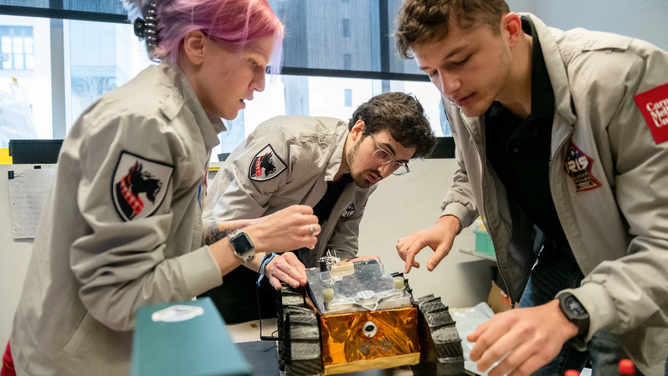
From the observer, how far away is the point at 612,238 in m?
0.96

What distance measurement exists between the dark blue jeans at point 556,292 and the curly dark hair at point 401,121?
657mm

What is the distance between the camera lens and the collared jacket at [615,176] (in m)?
0.79

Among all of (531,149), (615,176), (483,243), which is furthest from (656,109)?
(483,243)

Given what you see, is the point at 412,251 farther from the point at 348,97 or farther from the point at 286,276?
the point at 348,97

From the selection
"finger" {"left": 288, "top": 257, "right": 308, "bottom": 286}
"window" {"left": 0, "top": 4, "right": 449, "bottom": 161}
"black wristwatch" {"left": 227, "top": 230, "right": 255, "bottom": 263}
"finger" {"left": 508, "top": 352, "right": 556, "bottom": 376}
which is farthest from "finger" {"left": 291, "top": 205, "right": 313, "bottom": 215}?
"window" {"left": 0, "top": 4, "right": 449, "bottom": 161}

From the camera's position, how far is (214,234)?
3.61ft

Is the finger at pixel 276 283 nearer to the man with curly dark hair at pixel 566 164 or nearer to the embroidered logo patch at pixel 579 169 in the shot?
the man with curly dark hair at pixel 566 164

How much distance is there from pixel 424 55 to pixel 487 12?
0.16 m

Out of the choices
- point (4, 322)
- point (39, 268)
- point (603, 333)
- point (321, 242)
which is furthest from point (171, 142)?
point (4, 322)

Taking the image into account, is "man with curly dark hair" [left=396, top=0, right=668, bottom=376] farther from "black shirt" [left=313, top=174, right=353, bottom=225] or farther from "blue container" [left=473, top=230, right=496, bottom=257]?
"blue container" [left=473, top=230, right=496, bottom=257]

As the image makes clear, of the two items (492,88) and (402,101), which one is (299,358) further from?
(402,101)

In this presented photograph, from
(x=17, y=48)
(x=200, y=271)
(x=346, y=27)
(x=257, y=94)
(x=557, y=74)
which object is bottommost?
(x=200, y=271)

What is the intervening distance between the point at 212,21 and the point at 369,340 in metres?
0.73

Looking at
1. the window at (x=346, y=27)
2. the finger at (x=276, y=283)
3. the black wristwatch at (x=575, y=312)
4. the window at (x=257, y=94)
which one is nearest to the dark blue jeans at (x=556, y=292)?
the black wristwatch at (x=575, y=312)
